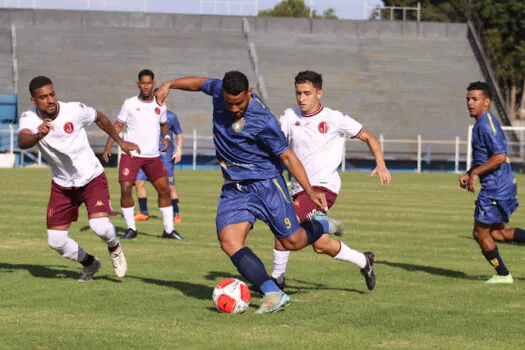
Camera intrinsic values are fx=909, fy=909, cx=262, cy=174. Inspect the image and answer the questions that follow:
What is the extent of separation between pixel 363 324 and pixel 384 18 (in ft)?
168

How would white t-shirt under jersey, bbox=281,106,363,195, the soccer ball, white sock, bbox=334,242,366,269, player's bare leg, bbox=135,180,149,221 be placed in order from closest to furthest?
the soccer ball → white sock, bbox=334,242,366,269 → white t-shirt under jersey, bbox=281,106,363,195 → player's bare leg, bbox=135,180,149,221

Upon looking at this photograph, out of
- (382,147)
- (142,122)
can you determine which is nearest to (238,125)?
(142,122)

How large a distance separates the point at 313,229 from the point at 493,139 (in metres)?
2.60

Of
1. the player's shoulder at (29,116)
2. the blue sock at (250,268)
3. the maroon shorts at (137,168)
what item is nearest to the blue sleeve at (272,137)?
the blue sock at (250,268)

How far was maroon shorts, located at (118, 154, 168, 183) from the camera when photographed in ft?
46.3

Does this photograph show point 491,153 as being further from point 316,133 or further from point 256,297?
point 256,297

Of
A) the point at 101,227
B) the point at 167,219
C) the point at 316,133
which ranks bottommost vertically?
the point at 167,219

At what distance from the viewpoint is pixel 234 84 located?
293 inches

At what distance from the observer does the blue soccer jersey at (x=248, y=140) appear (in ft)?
25.5

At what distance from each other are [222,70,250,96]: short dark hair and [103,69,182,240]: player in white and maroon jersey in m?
6.54

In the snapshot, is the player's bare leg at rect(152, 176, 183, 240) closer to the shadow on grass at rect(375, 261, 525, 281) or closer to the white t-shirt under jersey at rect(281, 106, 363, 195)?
the shadow on grass at rect(375, 261, 525, 281)

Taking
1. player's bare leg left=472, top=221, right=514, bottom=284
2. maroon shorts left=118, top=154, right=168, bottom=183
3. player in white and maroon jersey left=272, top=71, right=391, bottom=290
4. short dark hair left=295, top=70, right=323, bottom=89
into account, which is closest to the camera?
short dark hair left=295, top=70, right=323, bottom=89

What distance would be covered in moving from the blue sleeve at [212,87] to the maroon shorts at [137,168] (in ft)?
20.1

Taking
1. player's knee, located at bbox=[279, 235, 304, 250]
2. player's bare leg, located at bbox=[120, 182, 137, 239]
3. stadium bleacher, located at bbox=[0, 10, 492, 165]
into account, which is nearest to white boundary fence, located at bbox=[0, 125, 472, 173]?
stadium bleacher, located at bbox=[0, 10, 492, 165]
